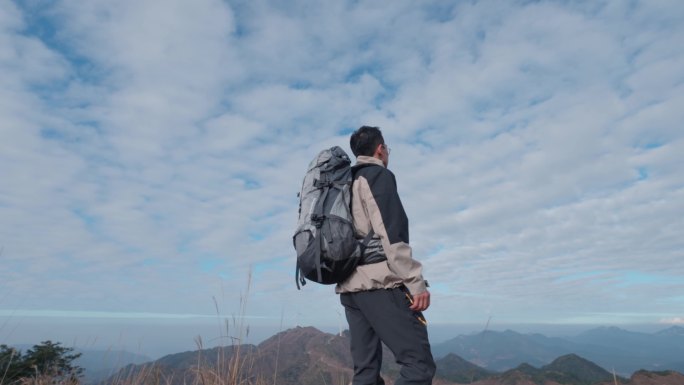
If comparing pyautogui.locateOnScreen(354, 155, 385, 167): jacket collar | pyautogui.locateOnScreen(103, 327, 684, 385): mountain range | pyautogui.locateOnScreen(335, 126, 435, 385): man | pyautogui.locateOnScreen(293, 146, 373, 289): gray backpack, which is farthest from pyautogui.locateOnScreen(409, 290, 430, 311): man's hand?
pyautogui.locateOnScreen(354, 155, 385, 167): jacket collar

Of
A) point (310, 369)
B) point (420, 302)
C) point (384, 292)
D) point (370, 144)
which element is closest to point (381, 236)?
point (384, 292)

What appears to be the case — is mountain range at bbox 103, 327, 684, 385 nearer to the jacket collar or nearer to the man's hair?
the jacket collar

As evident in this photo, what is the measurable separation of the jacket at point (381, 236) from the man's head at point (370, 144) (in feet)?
0.91

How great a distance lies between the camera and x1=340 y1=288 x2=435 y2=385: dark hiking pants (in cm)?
258

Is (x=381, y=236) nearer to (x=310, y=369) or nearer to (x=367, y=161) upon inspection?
(x=367, y=161)

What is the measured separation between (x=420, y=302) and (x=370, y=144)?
1.28m

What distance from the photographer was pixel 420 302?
2682 mm

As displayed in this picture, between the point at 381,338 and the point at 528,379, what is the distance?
7366cm

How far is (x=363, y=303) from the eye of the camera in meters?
2.80

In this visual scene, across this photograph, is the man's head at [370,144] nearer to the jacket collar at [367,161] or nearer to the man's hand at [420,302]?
the jacket collar at [367,161]

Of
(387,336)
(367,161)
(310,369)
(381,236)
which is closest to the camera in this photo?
(387,336)

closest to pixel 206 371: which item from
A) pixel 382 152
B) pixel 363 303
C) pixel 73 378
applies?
pixel 363 303

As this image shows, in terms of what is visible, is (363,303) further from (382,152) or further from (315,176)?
(382,152)

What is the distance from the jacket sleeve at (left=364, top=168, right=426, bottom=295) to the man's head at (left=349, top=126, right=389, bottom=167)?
0.36m
